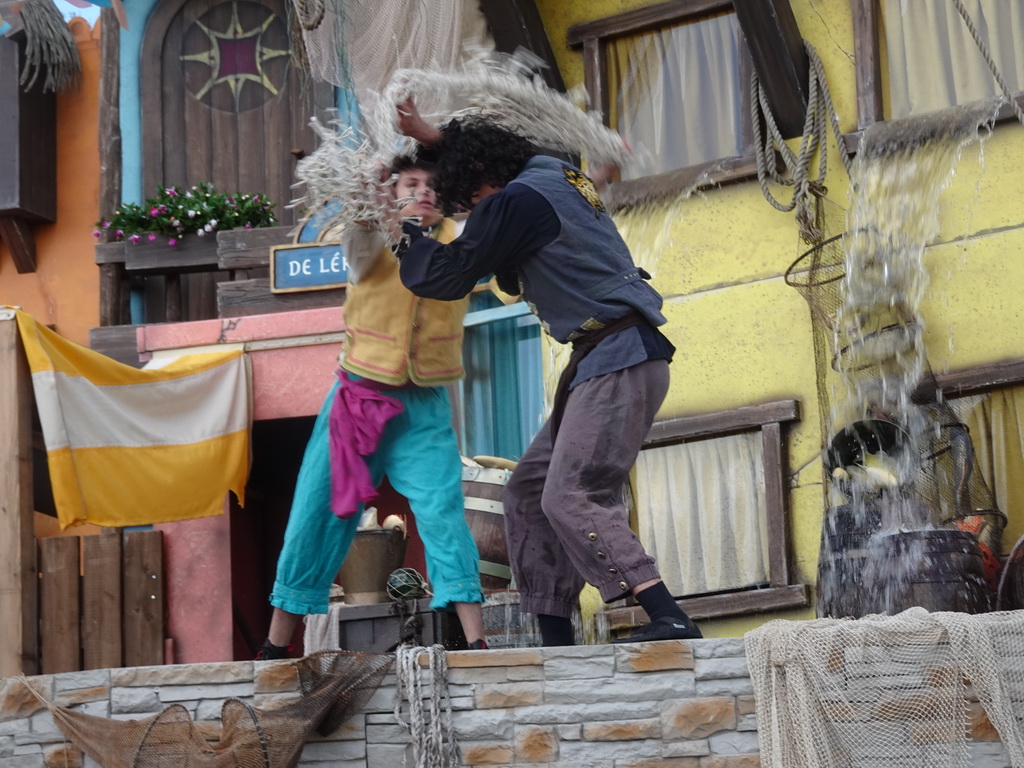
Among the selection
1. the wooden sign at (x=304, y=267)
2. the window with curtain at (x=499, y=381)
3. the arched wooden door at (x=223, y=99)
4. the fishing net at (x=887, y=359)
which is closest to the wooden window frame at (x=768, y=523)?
the fishing net at (x=887, y=359)

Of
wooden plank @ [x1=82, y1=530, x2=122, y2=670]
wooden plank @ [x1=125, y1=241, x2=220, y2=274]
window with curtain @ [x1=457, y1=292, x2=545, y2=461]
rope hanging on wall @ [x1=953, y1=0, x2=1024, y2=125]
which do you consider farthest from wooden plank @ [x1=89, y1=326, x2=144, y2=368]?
rope hanging on wall @ [x1=953, y1=0, x2=1024, y2=125]

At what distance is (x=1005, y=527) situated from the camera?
6770mm

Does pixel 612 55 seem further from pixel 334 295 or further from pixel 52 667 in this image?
pixel 52 667

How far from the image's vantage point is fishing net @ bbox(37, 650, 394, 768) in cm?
456

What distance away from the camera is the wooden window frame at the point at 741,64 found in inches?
293

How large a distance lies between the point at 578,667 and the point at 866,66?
4.01 m

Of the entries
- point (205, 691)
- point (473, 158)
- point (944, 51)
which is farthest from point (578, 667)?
point (944, 51)

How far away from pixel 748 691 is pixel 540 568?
870mm

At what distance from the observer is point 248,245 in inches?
376

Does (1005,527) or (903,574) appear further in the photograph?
(1005,527)

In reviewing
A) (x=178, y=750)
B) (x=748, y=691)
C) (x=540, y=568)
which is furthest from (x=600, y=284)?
(x=178, y=750)

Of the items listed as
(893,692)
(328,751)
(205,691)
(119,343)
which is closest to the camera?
(893,692)

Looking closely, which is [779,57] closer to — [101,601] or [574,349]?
[574,349]

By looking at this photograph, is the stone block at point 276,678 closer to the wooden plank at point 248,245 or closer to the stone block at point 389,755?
the stone block at point 389,755
